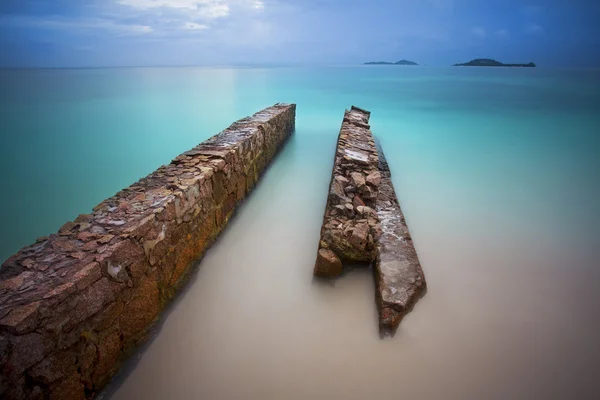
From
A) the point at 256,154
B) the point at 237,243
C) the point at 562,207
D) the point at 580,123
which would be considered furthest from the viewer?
the point at 580,123

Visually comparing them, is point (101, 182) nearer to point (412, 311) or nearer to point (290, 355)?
point (290, 355)

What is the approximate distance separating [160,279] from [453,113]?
13014 millimetres

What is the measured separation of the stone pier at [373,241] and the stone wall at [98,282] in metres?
1.30


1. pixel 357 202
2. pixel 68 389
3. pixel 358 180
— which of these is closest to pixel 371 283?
pixel 357 202

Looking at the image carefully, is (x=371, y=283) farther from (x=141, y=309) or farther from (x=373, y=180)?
(x=141, y=309)

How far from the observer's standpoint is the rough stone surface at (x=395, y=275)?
2.42 metres

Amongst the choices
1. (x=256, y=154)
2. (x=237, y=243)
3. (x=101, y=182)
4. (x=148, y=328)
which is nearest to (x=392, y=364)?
(x=148, y=328)

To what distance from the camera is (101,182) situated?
5344 millimetres

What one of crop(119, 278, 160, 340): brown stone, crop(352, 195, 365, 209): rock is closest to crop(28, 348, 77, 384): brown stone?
crop(119, 278, 160, 340): brown stone

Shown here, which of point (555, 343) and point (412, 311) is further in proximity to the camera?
point (412, 311)

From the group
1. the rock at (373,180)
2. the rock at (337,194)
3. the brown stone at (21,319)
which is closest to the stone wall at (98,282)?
the brown stone at (21,319)

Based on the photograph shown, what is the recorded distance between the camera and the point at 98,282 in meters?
1.80

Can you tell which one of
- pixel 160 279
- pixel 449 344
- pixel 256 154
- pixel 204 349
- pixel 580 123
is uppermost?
pixel 580 123

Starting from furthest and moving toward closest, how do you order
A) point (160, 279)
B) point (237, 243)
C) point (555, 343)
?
point (237, 243), point (160, 279), point (555, 343)
